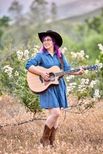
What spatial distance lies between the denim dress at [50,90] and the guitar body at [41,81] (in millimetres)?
55

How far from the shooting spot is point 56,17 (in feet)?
329

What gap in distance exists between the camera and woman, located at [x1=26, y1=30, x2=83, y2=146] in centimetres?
763

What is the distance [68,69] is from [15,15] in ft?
274

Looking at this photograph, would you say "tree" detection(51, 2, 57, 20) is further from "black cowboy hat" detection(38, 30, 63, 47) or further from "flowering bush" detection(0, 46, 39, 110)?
"black cowboy hat" detection(38, 30, 63, 47)

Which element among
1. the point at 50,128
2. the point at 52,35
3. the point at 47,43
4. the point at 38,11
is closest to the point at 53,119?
the point at 50,128

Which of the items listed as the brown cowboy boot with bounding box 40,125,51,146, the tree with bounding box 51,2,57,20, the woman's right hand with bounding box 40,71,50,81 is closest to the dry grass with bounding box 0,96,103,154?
the brown cowboy boot with bounding box 40,125,51,146

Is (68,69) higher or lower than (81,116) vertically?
higher

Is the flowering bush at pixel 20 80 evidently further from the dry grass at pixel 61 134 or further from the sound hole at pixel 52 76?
the sound hole at pixel 52 76

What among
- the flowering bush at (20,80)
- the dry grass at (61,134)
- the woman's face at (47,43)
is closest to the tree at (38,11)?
the flowering bush at (20,80)

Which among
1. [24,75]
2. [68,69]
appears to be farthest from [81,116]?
[68,69]

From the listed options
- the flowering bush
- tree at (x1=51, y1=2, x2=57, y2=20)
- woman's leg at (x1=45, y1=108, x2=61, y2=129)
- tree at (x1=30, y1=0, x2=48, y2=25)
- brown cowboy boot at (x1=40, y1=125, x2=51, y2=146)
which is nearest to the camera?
woman's leg at (x1=45, y1=108, x2=61, y2=129)

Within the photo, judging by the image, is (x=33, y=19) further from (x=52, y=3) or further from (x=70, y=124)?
(x=70, y=124)

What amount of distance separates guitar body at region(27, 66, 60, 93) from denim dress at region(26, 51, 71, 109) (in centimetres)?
6

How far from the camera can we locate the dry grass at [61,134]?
294 inches
